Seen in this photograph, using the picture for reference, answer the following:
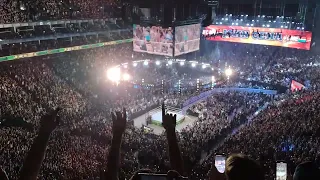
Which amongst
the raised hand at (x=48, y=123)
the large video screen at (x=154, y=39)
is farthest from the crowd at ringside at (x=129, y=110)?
the large video screen at (x=154, y=39)

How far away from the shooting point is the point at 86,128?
54.4 ft

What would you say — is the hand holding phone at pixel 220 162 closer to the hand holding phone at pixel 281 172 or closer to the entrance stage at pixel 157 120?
the hand holding phone at pixel 281 172

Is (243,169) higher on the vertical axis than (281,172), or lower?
higher

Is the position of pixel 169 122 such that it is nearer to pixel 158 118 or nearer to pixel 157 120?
pixel 157 120

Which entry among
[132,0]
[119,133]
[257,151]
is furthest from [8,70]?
[119,133]

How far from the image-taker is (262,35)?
34250mm

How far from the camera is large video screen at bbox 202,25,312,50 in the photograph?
→ 32.2 metres

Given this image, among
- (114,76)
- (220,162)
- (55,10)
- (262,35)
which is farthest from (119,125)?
(262,35)

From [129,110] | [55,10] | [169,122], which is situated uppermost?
Result: [55,10]

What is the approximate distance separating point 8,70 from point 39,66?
2843 millimetres

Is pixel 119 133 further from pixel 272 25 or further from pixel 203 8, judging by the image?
pixel 272 25

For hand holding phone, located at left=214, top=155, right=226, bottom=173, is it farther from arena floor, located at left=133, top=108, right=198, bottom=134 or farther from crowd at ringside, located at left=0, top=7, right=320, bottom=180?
arena floor, located at left=133, top=108, right=198, bottom=134

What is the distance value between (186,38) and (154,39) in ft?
9.30

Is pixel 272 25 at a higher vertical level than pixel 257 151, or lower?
higher
